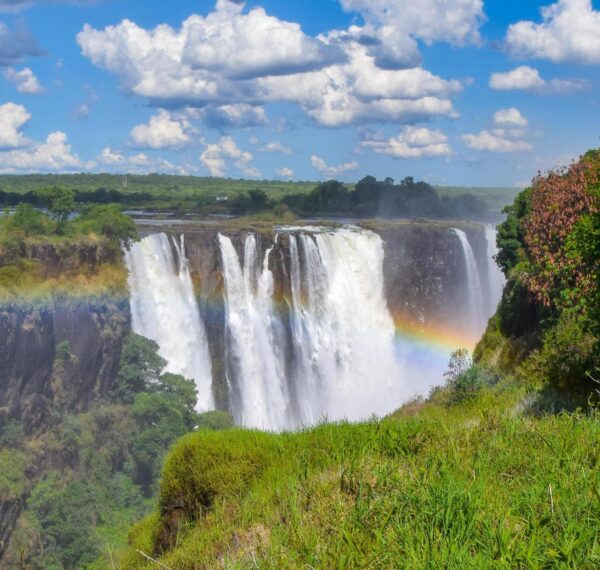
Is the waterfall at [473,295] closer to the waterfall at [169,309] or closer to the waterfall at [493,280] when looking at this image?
the waterfall at [493,280]

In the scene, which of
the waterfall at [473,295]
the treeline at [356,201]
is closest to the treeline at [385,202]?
the treeline at [356,201]

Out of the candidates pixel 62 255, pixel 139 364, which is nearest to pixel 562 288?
pixel 139 364

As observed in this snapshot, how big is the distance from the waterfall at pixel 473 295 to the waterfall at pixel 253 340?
1067 cm

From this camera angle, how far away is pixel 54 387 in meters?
27.4

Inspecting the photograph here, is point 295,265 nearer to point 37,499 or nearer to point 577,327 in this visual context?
point 37,499

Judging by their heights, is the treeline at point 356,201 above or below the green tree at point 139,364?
above

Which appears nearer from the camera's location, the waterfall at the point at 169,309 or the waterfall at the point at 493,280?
the waterfall at the point at 169,309

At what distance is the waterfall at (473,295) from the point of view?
36.3 m

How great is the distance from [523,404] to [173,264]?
21.7m

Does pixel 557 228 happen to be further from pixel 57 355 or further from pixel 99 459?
pixel 57 355

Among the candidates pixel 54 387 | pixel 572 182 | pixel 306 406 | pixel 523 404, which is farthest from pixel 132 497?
pixel 523 404

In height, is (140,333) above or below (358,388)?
above

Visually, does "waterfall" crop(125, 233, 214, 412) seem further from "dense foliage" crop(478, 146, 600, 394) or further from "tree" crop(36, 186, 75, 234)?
"dense foliage" crop(478, 146, 600, 394)

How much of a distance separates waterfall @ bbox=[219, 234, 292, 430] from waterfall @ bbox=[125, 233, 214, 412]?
1100 mm
